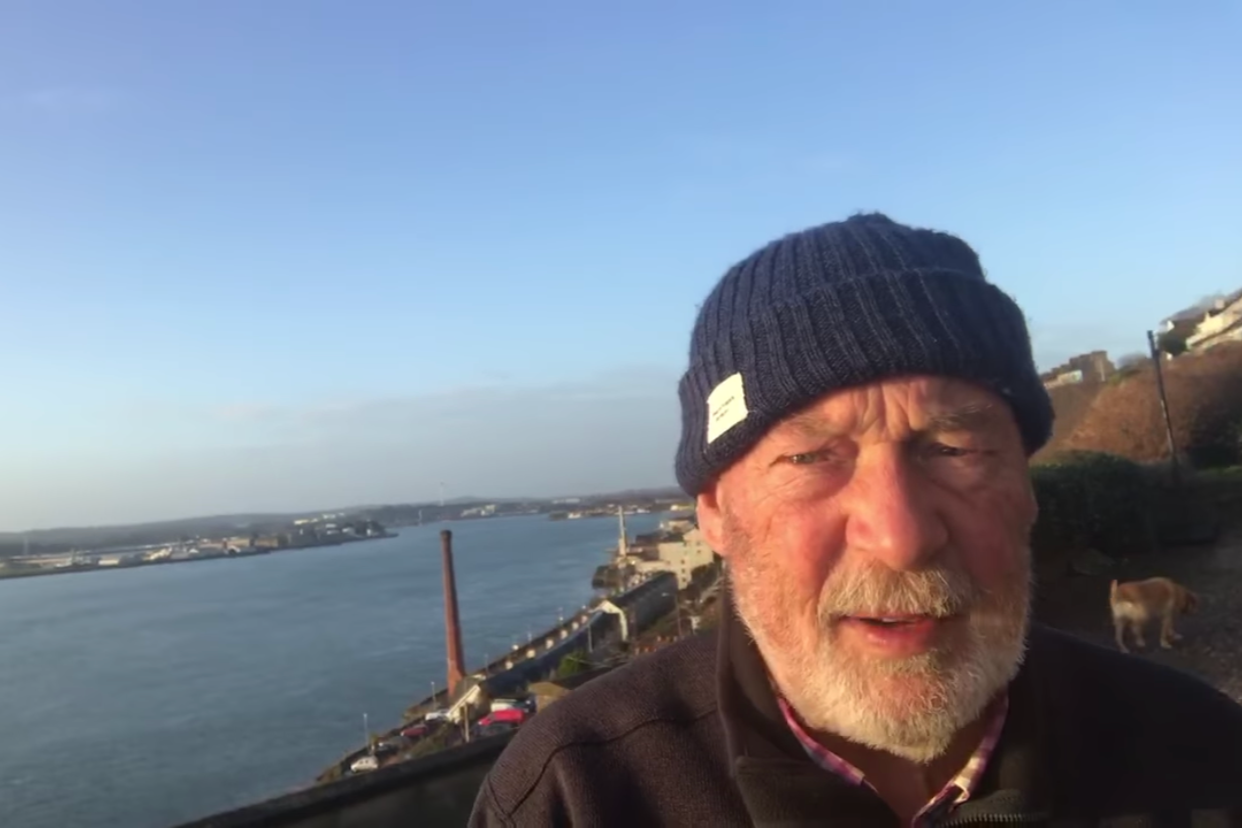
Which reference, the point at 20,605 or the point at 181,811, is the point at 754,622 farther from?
the point at 20,605

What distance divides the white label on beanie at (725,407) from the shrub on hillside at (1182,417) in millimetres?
12904

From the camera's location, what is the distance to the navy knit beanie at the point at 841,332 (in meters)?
0.95

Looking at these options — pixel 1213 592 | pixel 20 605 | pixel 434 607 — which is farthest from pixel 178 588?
pixel 1213 592

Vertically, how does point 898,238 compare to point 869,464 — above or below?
above

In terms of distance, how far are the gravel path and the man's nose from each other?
19.9 ft

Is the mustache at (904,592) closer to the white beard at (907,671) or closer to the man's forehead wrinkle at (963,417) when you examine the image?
the white beard at (907,671)

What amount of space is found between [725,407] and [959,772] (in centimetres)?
43

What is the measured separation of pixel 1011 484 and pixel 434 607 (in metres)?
50.2

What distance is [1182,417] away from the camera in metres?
12.7

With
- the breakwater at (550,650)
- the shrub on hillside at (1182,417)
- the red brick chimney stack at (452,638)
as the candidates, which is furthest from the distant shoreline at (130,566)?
the shrub on hillside at (1182,417)

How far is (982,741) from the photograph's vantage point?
0.98 m

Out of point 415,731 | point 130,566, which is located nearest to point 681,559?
point 415,731

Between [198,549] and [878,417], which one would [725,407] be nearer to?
[878,417]

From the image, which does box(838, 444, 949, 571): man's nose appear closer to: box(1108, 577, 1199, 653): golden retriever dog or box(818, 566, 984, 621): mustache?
box(818, 566, 984, 621): mustache
